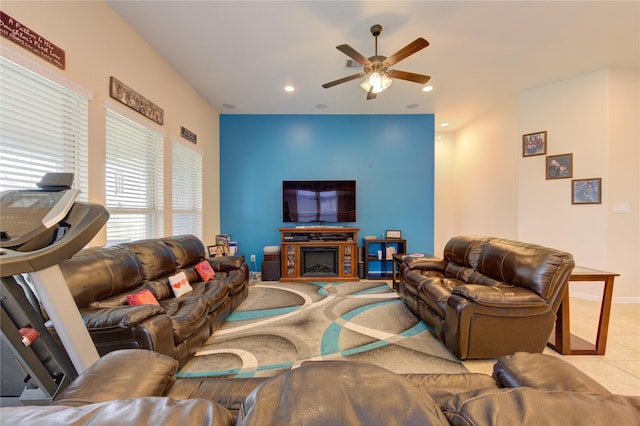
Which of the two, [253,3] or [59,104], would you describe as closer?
[59,104]

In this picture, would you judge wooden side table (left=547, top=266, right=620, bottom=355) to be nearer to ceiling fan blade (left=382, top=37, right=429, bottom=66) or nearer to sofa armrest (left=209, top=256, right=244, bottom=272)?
ceiling fan blade (left=382, top=37, right=429, bottom=66)

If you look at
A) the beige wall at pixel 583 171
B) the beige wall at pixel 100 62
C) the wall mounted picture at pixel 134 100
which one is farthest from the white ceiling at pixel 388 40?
the wall mounted picture at pixel 134 100

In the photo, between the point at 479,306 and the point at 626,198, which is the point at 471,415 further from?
the point at 626,198

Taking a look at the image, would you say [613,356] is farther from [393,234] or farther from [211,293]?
[211,293]

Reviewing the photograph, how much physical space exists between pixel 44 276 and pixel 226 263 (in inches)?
87.3

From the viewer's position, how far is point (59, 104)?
1945 millimetres

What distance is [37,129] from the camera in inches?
71.1

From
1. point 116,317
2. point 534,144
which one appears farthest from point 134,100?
point 534,144

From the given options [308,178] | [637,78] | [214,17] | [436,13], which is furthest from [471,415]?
[637,78]

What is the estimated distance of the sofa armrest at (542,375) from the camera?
738 millimetres

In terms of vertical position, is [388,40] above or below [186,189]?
above

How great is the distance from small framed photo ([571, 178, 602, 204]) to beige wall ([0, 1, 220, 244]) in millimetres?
5823

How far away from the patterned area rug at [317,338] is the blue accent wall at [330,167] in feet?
5.84

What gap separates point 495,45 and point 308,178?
10.8 ft
